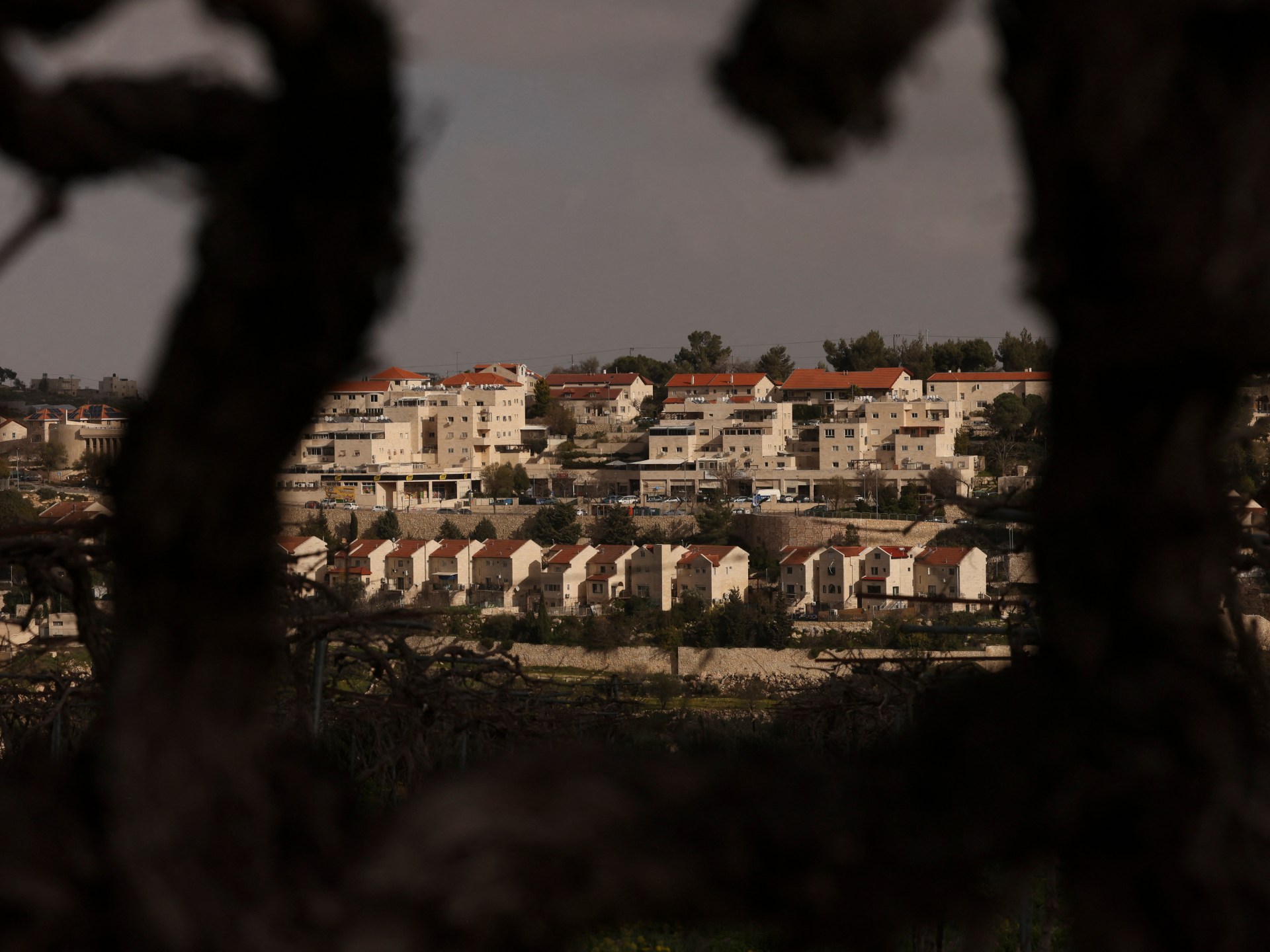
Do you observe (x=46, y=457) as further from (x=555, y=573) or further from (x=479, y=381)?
(x=479, y=381)

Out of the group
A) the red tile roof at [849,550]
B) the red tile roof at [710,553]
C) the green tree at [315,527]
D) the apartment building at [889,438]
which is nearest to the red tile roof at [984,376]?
the apartment building at [889,438]

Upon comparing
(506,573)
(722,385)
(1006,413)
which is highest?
(722,385)

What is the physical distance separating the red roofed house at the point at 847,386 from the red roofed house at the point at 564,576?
2282 cm

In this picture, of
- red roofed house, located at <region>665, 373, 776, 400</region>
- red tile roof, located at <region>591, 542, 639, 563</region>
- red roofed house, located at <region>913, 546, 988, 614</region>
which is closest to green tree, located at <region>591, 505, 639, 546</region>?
red tile roof, located at <region>591, 542, 639, 563</region>

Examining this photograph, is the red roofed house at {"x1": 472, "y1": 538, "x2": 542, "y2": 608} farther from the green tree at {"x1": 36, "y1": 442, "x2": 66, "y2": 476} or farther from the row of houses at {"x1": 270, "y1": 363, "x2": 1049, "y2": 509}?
the green tree at {"x1": 36, "y1": 442, "x2": 66, "y2": 476}

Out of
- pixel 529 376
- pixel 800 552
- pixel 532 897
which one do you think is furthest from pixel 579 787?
pixel 529 376

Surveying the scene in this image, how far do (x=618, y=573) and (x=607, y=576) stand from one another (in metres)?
0.53

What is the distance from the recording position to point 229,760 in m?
1.09

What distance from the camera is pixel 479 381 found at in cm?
6931

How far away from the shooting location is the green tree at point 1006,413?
176 feet

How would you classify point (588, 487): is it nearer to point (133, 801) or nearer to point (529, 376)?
point (529, 376)

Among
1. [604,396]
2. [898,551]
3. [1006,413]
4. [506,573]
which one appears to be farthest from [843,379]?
[506,573]

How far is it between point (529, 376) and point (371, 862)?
7566cm

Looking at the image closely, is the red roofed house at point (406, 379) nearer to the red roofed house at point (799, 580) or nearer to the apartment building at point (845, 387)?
the apartment building at point (845, 387)
